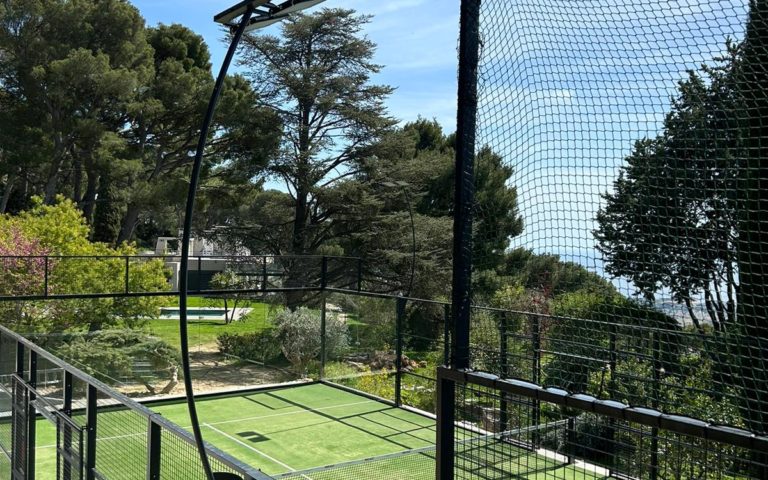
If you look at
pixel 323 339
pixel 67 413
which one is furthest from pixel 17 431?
pixel 323 339

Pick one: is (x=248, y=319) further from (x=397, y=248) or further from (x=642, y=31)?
(x=642, y=31)

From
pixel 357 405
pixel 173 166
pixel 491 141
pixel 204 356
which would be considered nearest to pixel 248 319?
pixel 204 356

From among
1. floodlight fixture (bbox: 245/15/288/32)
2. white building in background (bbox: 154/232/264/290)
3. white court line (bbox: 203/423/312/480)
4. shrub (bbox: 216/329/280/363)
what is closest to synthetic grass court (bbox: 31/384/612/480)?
white court line (bbox: 203/423/312/480)

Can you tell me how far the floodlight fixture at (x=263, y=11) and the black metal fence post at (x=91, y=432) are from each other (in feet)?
5.78

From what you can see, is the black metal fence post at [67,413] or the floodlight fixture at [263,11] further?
the black metal fence post at [67,413]

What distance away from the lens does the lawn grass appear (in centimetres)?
1455

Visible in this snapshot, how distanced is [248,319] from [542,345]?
11.9m

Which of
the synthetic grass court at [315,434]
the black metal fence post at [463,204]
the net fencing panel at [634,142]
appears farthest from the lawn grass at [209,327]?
the net fencing panel at [634,142]

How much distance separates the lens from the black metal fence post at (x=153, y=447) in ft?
8.38

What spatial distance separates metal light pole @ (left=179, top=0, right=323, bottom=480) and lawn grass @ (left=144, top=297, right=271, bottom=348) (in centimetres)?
1151

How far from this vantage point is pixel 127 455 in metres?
3.34

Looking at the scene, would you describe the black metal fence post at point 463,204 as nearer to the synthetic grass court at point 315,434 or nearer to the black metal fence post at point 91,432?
the black metal fence post at point 91,432

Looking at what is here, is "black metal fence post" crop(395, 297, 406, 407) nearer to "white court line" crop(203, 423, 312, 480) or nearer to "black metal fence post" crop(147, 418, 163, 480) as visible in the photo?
"white court line" crop(203, 423, 312, 480)

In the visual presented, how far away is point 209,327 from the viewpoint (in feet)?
52.5
